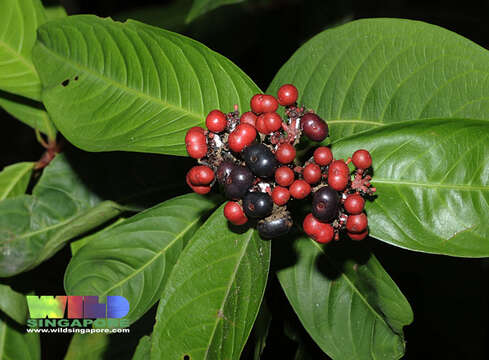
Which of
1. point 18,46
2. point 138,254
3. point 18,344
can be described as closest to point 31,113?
point 18,46

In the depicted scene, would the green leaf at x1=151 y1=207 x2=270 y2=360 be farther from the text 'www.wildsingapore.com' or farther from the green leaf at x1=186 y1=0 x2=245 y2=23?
the green leaf at x1=186 y1=0 x2=245 y2=23

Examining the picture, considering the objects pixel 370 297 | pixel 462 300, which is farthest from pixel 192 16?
pixel 462 300

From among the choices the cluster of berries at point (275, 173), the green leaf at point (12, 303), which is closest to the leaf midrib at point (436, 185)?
the cluster of berries at point (275, 173)

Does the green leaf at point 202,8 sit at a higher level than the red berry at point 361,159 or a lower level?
higher

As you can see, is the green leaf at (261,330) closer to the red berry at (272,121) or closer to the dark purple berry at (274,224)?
the dark purple berry at (274,224)

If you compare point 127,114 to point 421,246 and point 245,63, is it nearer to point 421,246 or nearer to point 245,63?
point 421,246

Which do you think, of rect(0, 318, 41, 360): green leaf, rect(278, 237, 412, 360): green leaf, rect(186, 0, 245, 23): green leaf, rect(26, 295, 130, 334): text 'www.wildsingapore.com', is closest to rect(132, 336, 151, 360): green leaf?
rect(26, 295, 130, 334): text 'www.wildsingapore.com'

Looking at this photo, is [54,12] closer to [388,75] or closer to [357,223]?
[388,75]

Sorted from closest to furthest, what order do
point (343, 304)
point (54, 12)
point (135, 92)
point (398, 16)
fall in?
point (135, 92), point (343, 304), point (54, 12), point (398, 16)

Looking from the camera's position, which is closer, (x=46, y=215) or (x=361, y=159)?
(x=361, y=159)
